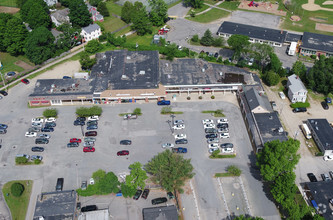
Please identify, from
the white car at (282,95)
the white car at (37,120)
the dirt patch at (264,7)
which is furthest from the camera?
the dirt patch at (264,7)

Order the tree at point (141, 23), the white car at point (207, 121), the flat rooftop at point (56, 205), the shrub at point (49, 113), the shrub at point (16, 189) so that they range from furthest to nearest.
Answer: the tree at point (141, 23), the shrub at point (49, 113), the white car at point (207, 121), the shrub at point (16, 189), the flat rooftop at point (56, 205)

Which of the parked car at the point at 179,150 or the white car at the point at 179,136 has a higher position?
the white car at the point at 179,136

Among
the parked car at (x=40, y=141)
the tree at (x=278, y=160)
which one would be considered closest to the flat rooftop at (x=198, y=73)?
the tree at (x=278, y=160)

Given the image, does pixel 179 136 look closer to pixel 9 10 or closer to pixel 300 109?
pixel 300 109

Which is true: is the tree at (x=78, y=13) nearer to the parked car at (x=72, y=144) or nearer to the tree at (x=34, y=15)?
the tree at (x=34, y=15)

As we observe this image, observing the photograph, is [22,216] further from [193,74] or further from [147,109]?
[193,74]
